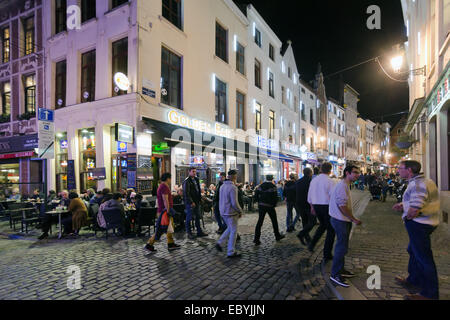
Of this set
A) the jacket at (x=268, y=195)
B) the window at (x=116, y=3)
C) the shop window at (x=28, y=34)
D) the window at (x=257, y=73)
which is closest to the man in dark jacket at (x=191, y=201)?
the jacket at (x=268, y=195)

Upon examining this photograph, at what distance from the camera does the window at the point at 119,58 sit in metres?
11.0

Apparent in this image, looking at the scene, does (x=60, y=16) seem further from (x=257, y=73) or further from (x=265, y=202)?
(x=265, y=202)

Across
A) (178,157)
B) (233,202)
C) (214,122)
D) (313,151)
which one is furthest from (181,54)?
(313,151)

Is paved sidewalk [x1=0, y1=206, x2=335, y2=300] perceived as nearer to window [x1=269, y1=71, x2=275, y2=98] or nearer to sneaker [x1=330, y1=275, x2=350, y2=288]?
sneaker [x1=330, y1=275, x2=350, y2=288]

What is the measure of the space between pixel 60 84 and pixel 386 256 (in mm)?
15305

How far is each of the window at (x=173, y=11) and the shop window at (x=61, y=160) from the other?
24.8 feet

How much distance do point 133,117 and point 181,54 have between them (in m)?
4.51

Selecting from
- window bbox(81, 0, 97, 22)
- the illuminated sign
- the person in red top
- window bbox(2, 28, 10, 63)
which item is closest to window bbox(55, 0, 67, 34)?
window bbox(81, 0, 97, 22)

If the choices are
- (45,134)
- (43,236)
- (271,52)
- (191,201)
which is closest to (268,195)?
(191,201)

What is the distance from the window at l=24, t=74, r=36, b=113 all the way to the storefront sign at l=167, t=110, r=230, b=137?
28.7 ft

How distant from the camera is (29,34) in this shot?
14.7 metres

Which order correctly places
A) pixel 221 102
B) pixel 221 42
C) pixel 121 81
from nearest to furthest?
pixel 121 81
pixel 221 102
pixel 221 42

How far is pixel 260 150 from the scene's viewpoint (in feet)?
62.4

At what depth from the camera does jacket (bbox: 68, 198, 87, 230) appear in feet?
23.8
